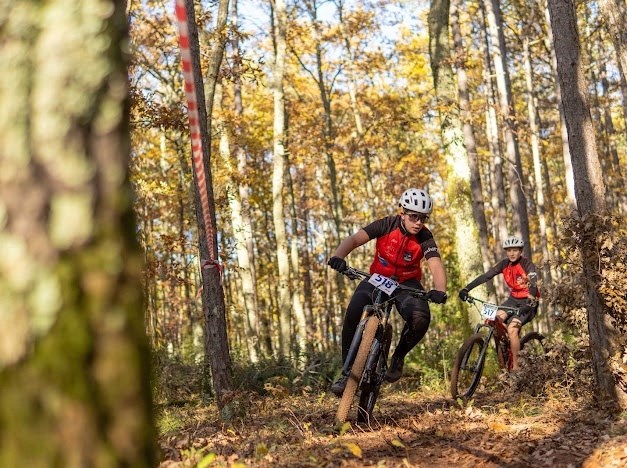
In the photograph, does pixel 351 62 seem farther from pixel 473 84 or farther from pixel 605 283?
pixel 605 283

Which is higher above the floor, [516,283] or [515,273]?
[515,273]

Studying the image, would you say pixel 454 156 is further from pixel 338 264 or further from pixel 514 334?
pixel 338 264

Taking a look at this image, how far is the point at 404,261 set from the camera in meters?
7.98

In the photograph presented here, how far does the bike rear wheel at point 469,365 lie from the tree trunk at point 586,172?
2696 millimetres

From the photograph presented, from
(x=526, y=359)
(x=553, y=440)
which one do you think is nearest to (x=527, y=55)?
(x=526, y=359)

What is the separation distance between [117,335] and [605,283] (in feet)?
21.0

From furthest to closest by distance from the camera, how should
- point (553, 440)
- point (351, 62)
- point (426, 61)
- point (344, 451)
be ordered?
1. point (426, 61)
2. point (351, 62)
3. point (553, 440)
4. point (344, 451)

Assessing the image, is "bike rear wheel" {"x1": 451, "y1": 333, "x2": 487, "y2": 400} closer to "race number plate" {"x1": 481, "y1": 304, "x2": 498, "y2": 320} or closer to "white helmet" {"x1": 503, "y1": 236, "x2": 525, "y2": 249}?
"race number plate" {"x1": 481, "y1": 304, "x2": 498, "y2": 320}

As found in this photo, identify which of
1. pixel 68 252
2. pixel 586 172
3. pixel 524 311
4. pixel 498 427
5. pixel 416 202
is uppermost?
pixel 586 172

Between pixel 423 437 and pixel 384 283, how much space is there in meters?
1.55

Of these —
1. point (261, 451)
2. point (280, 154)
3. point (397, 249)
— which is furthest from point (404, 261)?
point (280, 154)

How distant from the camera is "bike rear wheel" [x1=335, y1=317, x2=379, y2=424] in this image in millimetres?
7219

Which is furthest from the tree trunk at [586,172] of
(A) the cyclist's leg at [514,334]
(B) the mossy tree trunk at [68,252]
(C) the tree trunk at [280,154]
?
(C) the tree trunk at [280,154]

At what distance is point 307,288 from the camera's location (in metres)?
42.2
